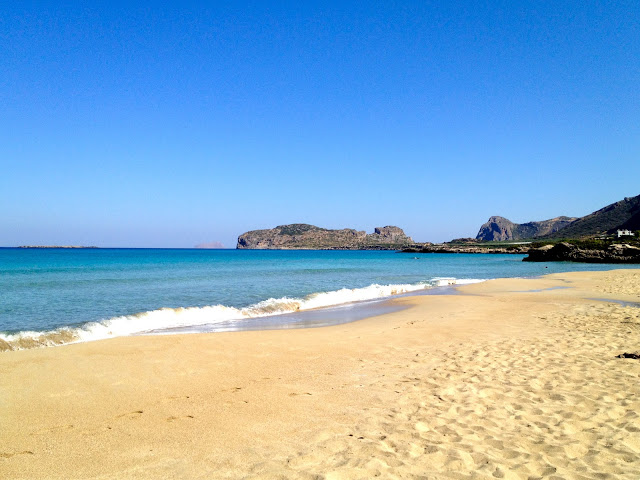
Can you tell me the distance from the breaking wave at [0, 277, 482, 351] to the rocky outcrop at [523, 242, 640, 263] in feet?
159

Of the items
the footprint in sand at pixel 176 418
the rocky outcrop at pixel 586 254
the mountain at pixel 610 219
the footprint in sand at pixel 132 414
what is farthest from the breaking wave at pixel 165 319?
the mountain at pixel 610 219

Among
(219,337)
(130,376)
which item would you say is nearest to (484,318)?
(219,337)

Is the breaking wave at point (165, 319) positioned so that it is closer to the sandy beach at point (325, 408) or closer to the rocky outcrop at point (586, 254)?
the sandy beach at point (325, 408)

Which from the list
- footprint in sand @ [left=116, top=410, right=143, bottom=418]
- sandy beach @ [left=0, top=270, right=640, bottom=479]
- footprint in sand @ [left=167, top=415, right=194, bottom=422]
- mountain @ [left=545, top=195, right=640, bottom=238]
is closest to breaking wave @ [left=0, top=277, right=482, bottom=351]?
sandy beach @ [left=0, top=270, right=640, bottom=479]

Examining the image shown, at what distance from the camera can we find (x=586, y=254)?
193 ft

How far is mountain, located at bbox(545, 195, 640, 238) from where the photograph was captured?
11002 cm

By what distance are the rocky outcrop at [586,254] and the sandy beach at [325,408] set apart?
179 ft

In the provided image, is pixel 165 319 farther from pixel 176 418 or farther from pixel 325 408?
pixel 325 408

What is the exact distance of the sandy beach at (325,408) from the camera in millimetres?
3895

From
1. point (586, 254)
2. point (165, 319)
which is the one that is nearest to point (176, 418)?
point (165, 319)

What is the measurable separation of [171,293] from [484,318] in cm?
1655

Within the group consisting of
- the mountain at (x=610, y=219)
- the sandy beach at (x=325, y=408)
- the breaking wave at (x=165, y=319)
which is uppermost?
the mountain at (x=610, y=219)

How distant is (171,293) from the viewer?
22.3 meters

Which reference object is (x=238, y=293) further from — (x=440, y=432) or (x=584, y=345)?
(x=440, y=432)
